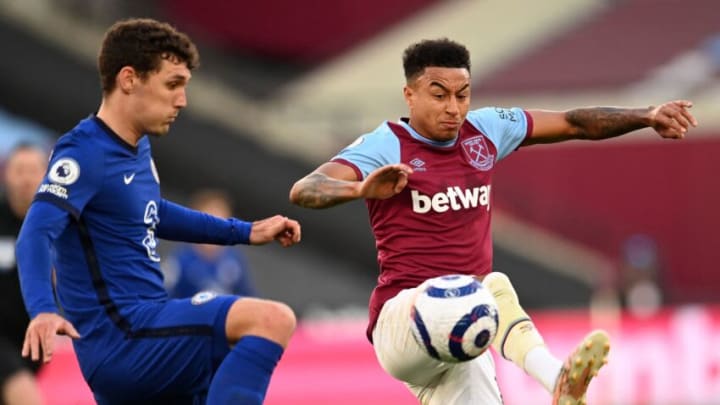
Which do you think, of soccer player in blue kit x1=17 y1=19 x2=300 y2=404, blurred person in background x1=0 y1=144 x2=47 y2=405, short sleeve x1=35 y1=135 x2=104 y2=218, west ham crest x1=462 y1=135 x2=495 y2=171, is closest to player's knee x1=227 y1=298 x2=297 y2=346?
soccer player in blue kit x1=17 y1=19 x2=300 y2=404

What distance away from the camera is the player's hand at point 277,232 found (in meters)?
6.51

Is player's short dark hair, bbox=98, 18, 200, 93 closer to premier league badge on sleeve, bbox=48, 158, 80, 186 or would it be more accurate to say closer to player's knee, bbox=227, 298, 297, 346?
premier league badge on sleeve, bbox=48, 158, 80, 186

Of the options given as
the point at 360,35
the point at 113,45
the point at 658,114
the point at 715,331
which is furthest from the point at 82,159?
the point at 360,35

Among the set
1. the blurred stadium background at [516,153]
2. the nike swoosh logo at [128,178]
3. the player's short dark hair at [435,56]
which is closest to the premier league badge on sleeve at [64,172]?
the nike swoosh logo at [128,178]

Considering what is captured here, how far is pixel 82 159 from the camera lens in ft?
19.3

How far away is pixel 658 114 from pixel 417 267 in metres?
1.40

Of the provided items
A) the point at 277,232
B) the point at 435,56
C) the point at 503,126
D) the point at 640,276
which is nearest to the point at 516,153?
the point at 640,276

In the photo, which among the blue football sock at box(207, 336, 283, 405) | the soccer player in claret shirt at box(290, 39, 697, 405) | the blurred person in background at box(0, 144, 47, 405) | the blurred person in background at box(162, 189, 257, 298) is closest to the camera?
the blue football sock at box(207, 336, 283, 405)

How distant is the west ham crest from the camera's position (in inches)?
269

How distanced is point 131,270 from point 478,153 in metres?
1.86

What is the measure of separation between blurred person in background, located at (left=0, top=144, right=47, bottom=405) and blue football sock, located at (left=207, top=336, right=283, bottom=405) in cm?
239

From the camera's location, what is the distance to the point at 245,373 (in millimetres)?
5777

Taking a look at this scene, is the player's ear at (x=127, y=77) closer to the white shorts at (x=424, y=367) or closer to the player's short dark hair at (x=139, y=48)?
the player's short dark hair at (x=139, y=48)

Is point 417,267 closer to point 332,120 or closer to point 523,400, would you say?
point 523,400
